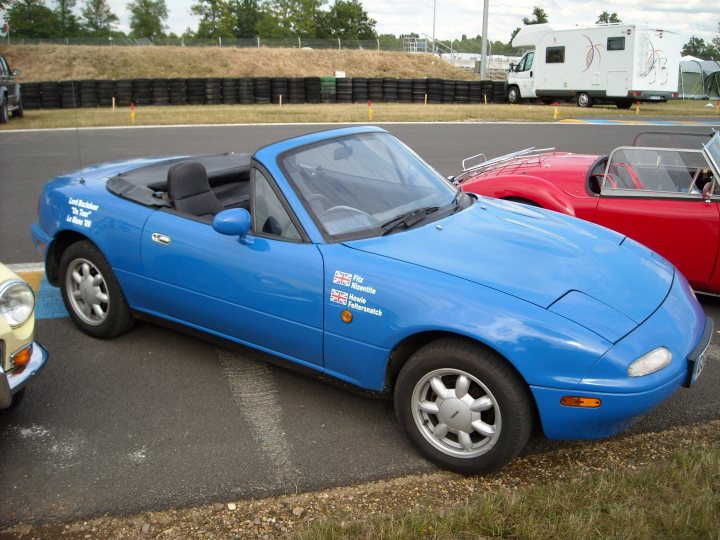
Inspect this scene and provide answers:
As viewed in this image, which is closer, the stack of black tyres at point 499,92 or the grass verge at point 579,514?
Result: the grass verge at point 579,514

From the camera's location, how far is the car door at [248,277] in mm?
3377

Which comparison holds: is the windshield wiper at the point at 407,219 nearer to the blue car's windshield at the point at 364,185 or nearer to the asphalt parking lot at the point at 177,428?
the blue car's windshield at the point at 364,185

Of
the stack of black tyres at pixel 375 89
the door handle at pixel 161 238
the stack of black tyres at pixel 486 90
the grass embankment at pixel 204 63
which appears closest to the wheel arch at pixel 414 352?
the door handle at pixel 161 238

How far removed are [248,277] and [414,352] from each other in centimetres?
100

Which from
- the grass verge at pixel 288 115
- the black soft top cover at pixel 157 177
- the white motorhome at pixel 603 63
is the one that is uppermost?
the white motorhome at pixel 603 63

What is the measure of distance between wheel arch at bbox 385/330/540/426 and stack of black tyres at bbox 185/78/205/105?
85.5 ft

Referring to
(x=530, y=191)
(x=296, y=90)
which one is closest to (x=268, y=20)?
(x=296, y=90)

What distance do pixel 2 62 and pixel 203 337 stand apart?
20454 mm

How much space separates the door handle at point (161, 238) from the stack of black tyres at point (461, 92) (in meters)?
27.0

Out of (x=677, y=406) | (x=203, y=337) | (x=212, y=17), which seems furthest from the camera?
(x=212, y=17)

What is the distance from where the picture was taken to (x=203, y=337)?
3963 mm

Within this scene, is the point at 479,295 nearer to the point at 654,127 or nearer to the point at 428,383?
the point at 428,383

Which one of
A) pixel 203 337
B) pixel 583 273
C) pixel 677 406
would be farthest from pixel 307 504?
pixel 677 406

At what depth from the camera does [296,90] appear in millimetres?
28359
